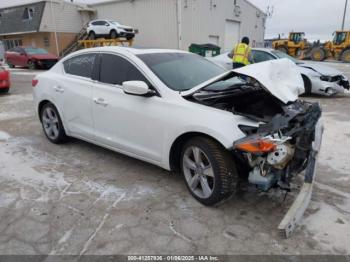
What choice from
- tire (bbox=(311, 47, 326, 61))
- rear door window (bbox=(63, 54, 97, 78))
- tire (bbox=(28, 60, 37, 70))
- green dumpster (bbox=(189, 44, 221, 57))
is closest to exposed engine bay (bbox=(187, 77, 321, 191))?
rear door window (bbox=(63, 54, 97, 78))

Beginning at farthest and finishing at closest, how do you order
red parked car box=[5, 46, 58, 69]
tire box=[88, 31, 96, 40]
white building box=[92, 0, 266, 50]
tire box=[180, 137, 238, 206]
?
tire box=[88, 31, 96, 40]
white building box=[92, 0, 266, 50]
red parked car box=[5, 46, 58, 69]
tire box=[180, 137, 238, 206]

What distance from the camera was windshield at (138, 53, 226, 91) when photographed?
3.45 m

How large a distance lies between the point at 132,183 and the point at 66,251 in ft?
4.12

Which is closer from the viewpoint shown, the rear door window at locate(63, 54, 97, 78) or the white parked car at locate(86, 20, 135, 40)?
the rear door window at locate(63, 54, 97, 78)

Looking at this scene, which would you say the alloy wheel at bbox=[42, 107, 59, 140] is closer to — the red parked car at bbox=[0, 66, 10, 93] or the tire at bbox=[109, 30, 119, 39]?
the red parked car at bbox=[0, 66, 10, 93]

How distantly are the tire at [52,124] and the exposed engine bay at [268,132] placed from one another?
2624 mm

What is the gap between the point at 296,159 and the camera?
274cm

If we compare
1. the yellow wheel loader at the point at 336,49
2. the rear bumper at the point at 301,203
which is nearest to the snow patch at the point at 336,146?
the rear bumper at the point at 301,203

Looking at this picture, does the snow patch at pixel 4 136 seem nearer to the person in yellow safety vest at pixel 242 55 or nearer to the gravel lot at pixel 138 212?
the gravel lot at pixel 138 212

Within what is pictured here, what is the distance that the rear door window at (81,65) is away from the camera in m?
4.18

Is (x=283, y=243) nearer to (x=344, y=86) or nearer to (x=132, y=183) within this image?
(x=132, y=183)

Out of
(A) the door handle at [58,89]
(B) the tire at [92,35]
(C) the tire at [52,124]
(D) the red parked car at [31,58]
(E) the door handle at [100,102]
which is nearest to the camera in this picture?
(E) the door handle at [100,102]

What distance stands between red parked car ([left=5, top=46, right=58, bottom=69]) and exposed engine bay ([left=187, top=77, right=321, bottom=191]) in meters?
18.5

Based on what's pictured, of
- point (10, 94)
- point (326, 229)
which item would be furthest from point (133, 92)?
point (10, 94)
